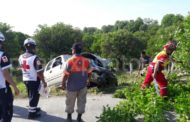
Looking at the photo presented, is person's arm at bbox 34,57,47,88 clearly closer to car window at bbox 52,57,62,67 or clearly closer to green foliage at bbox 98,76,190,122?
green foliage at bbox 98,76,190,122

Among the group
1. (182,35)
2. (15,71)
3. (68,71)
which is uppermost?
(182,35)

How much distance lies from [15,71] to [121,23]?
66.1 metres

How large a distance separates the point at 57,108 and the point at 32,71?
2.12m

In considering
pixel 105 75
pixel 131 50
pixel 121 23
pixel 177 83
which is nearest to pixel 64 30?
pixel 131 50

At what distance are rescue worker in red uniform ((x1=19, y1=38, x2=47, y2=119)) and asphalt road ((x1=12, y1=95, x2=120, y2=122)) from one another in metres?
0.48

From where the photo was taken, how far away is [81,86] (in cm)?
932

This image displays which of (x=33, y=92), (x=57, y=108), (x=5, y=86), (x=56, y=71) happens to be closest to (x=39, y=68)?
(x=33, y=92)

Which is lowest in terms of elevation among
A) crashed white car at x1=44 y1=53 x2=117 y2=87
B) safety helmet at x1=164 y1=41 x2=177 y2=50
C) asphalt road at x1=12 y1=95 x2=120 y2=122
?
asphalt road at x1=12 y1=95 x2=120 y2=122

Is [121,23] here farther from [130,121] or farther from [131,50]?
[130,121]

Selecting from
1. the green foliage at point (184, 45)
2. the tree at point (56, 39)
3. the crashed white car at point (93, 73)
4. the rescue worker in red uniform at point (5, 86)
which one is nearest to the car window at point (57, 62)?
the crashed white car at point (93, 73)

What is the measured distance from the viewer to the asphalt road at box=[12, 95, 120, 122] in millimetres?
10141

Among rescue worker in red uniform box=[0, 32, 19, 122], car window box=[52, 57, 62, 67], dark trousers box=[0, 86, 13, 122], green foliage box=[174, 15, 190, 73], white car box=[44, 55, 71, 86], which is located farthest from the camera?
car window box=[52, 57, 62, 67]

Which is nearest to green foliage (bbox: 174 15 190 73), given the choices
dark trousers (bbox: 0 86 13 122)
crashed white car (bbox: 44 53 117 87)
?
dark trousers (bbox: 0 86 13 122)

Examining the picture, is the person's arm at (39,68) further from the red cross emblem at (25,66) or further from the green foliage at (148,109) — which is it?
the green foliage at (148,109)
